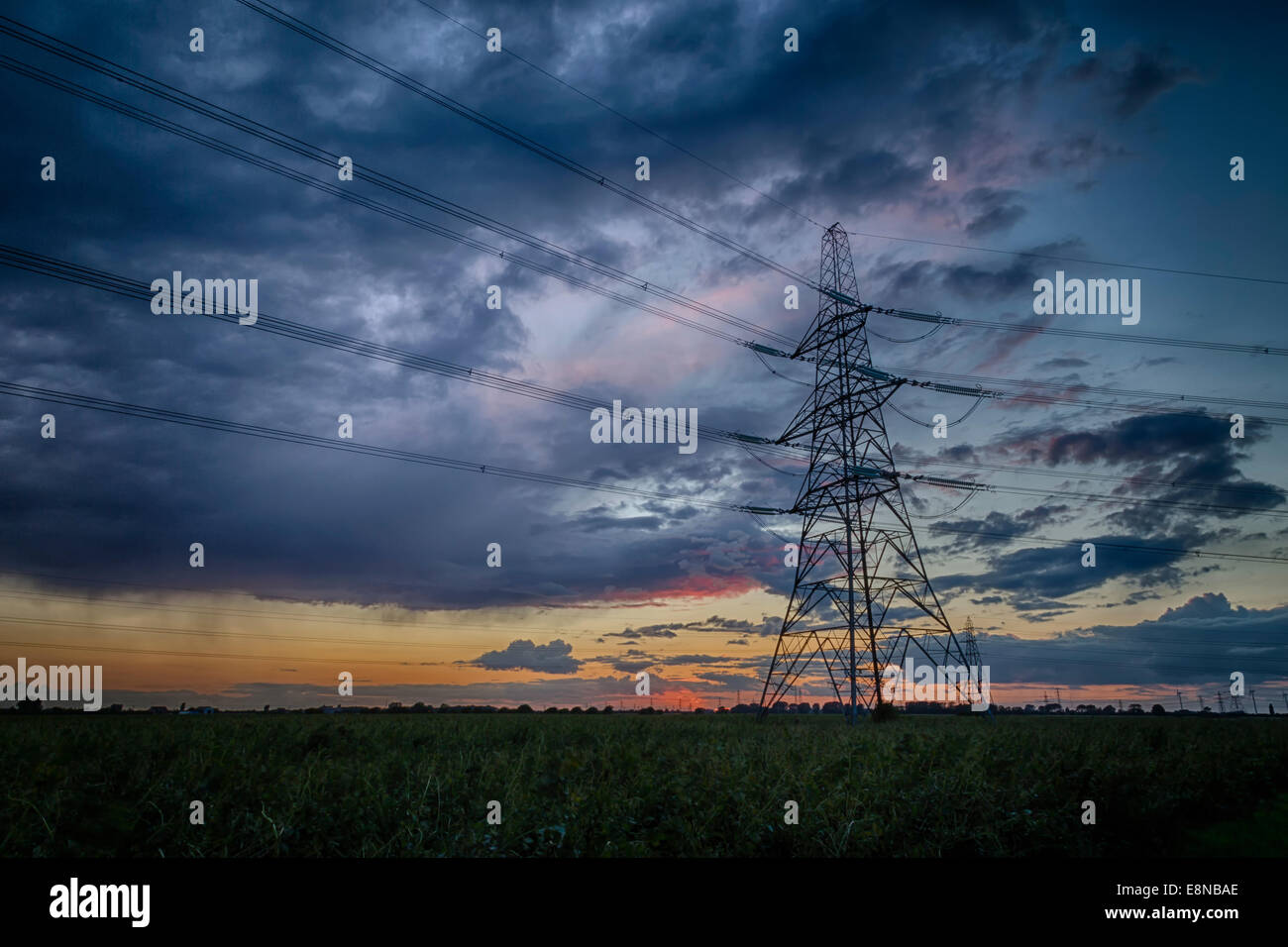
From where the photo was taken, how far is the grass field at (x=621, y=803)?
865 cm

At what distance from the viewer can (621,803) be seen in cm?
968

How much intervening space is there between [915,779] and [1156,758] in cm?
1191

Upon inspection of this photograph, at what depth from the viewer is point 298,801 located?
949 centimetres

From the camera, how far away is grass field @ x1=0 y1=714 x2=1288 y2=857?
8.65 m

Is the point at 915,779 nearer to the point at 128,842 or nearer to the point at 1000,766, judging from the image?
the point at 1000,766
